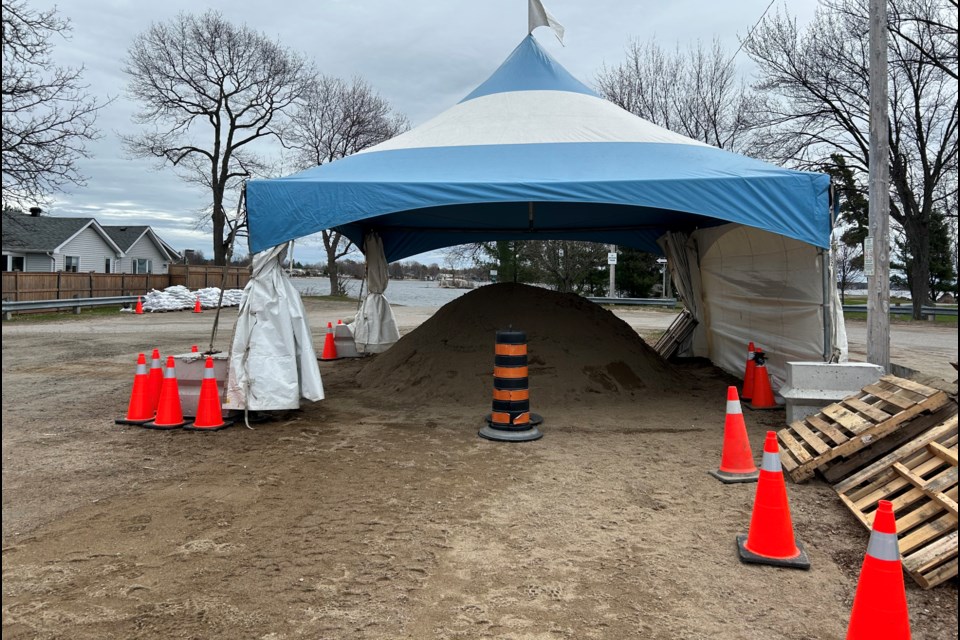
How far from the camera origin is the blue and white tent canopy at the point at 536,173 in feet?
23.1

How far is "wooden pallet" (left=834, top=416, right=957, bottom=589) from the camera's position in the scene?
349 cm

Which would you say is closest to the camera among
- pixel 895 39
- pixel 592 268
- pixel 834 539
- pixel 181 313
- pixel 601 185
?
pixel 834 539

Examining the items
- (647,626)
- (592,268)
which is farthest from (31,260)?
(647,626)

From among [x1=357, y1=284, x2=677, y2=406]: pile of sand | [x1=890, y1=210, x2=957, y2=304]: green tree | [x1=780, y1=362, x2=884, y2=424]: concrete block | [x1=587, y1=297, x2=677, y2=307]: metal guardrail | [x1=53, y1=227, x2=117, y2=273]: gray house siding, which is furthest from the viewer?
[x1=53, y1=227, x2=117, y2=273]: gray house siding

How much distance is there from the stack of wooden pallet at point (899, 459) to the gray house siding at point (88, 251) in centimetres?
4341

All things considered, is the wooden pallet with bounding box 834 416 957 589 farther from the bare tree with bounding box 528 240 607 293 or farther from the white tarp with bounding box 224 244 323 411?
the bare tree with bounding box 528 240 607 293

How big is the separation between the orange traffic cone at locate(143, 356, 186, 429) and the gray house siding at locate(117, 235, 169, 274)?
143ft

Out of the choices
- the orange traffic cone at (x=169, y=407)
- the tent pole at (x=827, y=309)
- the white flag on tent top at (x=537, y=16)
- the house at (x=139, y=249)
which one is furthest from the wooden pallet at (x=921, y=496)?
the house at (x=139, y=249)

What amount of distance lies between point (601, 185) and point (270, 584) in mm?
5386

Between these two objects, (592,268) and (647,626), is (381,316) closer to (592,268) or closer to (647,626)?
(647,626)

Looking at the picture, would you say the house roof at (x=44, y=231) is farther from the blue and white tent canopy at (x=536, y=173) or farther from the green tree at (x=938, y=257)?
the green tree at (x=938, y=257)

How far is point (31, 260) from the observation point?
37.8 meters

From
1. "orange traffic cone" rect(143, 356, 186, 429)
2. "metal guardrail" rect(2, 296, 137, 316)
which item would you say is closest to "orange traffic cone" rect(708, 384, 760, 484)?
"orange traffic cone" rect(143, 356, 186, 429)

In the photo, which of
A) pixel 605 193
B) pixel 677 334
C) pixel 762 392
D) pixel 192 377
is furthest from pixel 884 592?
pixel 677 334
